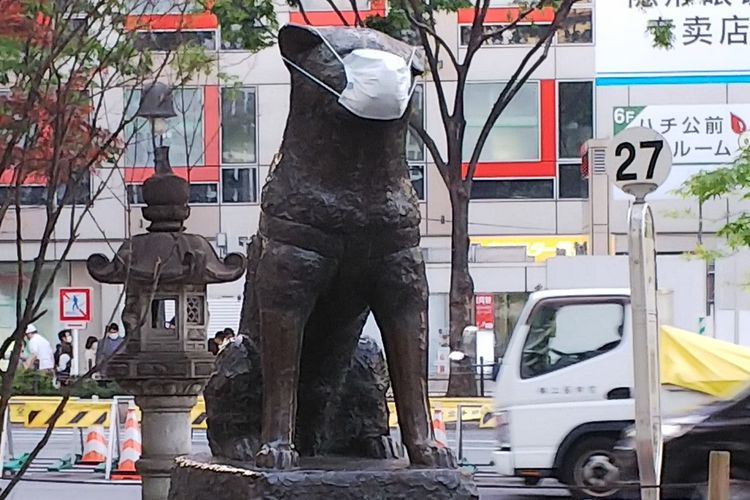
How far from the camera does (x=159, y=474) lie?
725cm

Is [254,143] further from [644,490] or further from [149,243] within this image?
[644,490]

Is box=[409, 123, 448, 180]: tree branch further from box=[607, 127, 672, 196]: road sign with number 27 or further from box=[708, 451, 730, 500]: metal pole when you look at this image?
box=[708, 451, 730, 500]: metal pole

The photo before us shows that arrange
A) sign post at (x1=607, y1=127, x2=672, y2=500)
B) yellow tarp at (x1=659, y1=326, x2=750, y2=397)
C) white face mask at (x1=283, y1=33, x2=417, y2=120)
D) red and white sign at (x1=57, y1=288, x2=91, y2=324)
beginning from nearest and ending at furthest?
1. white face mask at (x1=283, y1=33, x2=417, y2=120)
2. sign post at (x1=607, y1=127, x2=672, y2=500)
3. yellow tarp at (x1=659, y1=326, x2=750, y2=397)
4. red and white sign at (x1=57, y1=288, x2=91, y2=324)

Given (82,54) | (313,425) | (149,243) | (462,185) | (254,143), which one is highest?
(254,143)

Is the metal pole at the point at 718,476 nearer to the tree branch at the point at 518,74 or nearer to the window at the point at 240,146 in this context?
the tree branch at the point at 518,74

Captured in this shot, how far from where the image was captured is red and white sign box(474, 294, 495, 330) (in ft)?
87.4

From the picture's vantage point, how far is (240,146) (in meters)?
27.7

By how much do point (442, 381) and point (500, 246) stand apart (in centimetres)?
479

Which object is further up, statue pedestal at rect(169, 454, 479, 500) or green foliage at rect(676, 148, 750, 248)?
green foliage at rect(676, 148, 750, 248)

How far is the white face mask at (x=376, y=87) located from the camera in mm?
3432

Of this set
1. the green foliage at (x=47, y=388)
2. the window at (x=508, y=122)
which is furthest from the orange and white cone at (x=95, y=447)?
the window at (x=508, y=122)

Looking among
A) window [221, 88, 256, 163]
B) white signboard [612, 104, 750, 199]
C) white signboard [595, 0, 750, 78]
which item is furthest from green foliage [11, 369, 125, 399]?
white signboard [595, 0, 750, 78]

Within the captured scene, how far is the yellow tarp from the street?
1480mm

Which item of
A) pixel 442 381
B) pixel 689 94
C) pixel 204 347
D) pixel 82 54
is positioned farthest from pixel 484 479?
pixel 689 94
